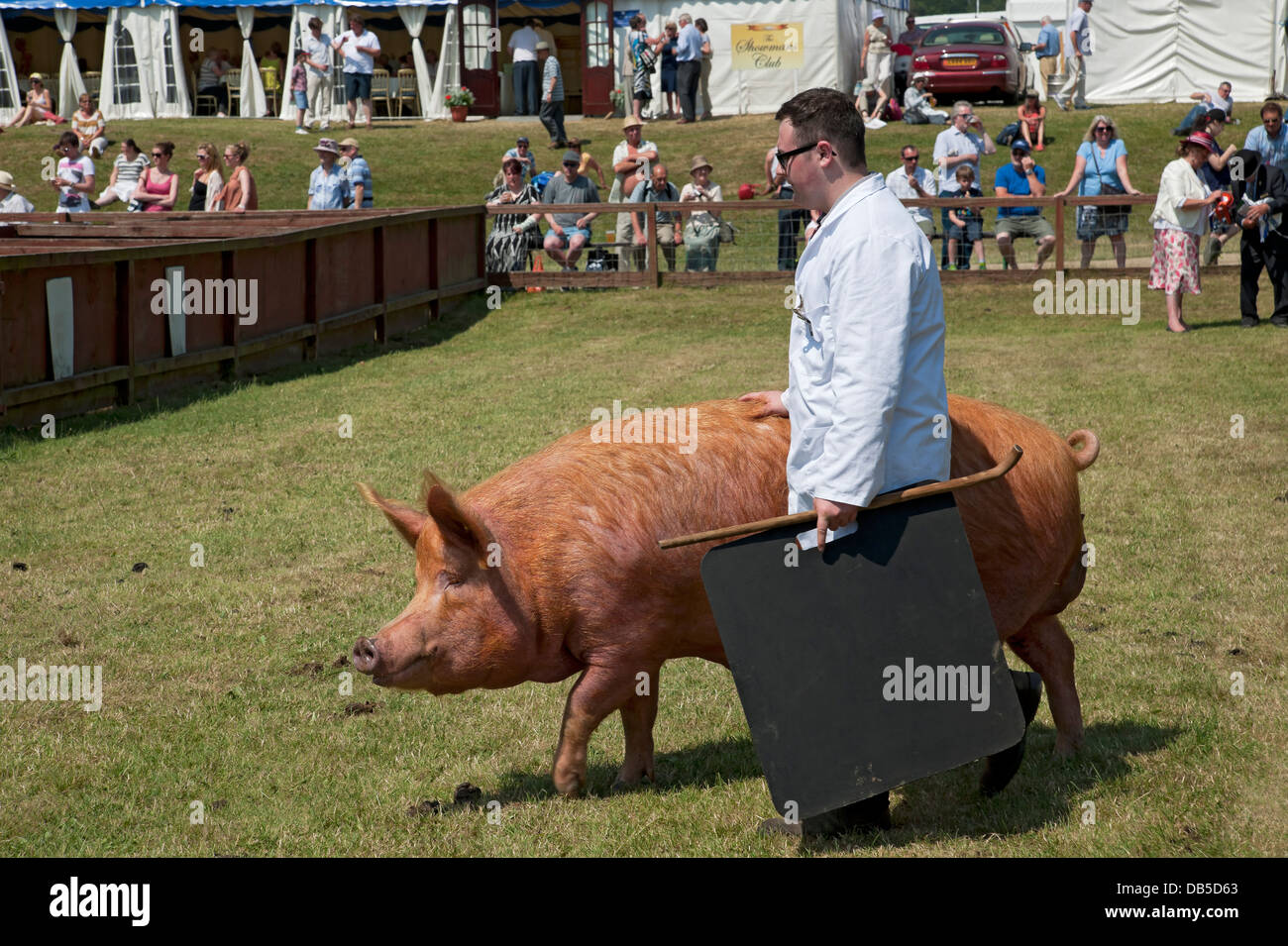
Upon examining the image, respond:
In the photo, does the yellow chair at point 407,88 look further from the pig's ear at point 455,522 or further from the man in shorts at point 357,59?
the pig's ear at point 455,522

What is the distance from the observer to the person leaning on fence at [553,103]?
2859cm

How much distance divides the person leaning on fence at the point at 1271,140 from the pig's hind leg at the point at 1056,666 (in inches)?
469

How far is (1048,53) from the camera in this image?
3253 centimetres

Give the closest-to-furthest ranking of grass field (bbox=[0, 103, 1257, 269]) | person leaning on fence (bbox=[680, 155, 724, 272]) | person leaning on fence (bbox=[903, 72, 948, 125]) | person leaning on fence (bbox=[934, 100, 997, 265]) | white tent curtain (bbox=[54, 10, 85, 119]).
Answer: person leaning on fence (bbox=[680, 155, 724, 272])
person leaning on fence (bbox=[934, 100, 997, 265])
grass field (bbox=[0, 103, 1257, 269])
person leaning on fence (bbox=[903, 72, 948, 125])
white tent curtain (bbox=[54, 10, 85, 119])

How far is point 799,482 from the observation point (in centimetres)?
403

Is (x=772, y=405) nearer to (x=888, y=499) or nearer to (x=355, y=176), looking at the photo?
(x=888, y=499)

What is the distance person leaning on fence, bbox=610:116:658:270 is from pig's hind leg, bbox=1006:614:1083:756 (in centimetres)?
1377

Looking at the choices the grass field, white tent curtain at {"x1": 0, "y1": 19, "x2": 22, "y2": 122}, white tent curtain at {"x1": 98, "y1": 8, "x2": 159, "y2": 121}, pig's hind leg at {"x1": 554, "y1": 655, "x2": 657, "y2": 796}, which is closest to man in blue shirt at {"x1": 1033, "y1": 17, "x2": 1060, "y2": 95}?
the grass field

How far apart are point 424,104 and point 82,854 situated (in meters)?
31.8

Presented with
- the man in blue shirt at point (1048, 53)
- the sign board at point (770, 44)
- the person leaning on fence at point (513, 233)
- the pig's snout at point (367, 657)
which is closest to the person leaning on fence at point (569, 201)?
the person leaning on fence at point (513, 233)

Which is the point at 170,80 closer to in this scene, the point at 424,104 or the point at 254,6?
the point at 254,6

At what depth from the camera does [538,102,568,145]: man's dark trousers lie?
29.2 m

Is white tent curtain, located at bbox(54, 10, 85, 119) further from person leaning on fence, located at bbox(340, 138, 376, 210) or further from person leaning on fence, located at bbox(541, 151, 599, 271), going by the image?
person leaning on fence, located at bbox(541, 151, 599, 271)

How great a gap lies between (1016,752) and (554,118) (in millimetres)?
26516
